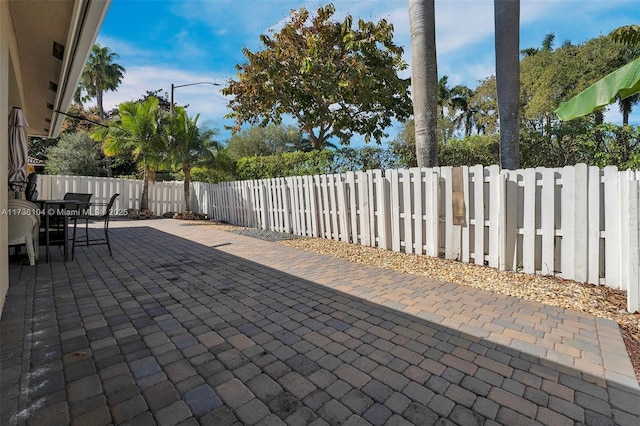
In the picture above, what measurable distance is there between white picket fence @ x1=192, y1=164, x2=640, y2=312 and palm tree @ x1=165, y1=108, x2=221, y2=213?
613cm

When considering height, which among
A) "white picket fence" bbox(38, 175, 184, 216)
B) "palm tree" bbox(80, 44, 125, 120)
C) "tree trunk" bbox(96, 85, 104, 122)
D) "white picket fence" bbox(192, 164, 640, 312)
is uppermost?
"palm tree" bbox(80, 44, 125, 120)

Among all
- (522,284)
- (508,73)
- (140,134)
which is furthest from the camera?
(140,134)

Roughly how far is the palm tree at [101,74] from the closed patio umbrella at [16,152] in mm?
26638

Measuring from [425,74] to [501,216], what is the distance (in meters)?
3.32

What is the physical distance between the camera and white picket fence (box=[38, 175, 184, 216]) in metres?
12.4

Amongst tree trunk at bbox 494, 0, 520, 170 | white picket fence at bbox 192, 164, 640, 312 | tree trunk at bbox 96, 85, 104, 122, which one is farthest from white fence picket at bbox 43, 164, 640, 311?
tree trunk at bbox 96, 85, 104, 122

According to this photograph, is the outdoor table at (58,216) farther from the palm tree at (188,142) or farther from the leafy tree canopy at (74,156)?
the leafy tree canopy at (74,156)

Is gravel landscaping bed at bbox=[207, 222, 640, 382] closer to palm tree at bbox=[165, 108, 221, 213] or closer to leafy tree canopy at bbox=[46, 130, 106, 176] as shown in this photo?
palm tree at bbox=[165, 108, 221, 213]

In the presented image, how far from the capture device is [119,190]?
13.8 meters

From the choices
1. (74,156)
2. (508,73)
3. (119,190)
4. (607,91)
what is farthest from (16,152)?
(74,156)

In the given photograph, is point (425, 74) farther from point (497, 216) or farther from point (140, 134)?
point (140, 134)

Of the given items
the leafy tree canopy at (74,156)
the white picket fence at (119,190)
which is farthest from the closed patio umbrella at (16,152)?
the leafy tree canopy at (74,156)

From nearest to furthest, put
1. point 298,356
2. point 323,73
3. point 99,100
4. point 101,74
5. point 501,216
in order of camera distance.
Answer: point 298,356 → point 501,216 → point 323,73 → point 101,74 → point 99,100

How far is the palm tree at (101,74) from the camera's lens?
2612 centimetres
